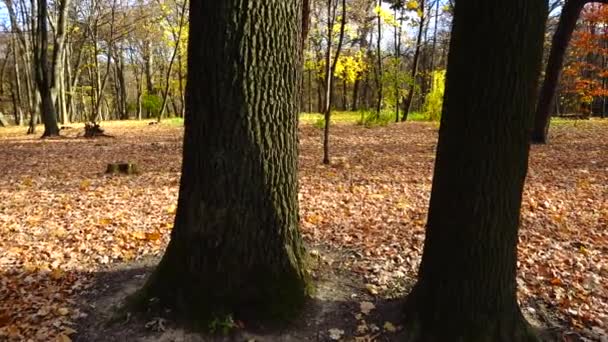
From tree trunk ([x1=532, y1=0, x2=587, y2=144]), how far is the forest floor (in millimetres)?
2002

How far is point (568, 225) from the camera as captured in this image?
207 inches

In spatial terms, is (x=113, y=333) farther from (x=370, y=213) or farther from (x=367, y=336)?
(x=370, y=213)

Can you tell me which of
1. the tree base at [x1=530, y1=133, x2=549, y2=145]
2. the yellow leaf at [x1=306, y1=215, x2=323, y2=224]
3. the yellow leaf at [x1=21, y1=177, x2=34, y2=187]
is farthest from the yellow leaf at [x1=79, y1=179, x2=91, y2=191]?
the tree base at [x1=530, y1=133, x2=549, y2=145]

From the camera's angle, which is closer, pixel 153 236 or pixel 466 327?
pixel 466 327

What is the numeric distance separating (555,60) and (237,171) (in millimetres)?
10050

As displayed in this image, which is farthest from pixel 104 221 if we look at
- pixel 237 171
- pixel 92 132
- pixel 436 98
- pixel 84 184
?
pixel 436 98

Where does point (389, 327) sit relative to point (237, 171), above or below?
below

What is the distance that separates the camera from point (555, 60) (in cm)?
1024

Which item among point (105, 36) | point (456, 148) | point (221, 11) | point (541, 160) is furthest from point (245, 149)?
point (105, 36)

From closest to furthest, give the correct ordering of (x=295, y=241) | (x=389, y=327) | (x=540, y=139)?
(x=389, y=327) < (x=295, y=241) < (x=540, y=139)

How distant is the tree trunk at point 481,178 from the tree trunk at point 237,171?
3.62 ft

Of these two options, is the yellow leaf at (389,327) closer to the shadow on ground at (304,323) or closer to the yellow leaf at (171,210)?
the shadow on ground at (304,323)

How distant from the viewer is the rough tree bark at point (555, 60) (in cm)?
962

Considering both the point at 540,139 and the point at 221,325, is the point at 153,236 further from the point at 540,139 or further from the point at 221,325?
the point at 540,139
